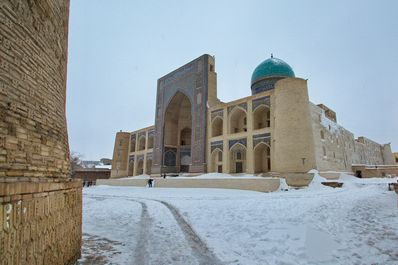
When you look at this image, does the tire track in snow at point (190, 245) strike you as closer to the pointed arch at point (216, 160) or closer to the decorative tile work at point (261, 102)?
the decorative tile work at point (261, 102)

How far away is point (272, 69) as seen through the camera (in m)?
26.1

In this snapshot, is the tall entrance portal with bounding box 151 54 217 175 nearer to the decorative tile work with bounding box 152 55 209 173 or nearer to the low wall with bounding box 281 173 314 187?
the decorative tile work with bounding box 152 55 209 173

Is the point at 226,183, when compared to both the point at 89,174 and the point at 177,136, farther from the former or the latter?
the point at 89,174

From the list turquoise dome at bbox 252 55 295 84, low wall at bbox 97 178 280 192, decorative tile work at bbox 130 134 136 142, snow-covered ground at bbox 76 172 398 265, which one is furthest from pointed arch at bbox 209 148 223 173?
snow-covered ground at bbox 76 172 398 265

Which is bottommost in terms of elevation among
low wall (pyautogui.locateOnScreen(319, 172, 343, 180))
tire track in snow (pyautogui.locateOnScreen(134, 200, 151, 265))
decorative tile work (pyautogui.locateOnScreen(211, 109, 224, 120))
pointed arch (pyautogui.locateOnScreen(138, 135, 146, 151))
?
tire track in snow (pyautogui.locateOnScreen(134, 200, 151, 265))

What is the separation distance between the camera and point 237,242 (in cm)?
471

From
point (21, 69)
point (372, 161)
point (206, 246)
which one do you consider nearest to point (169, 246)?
point (206, 246)

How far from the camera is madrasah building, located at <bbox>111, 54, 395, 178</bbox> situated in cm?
1831

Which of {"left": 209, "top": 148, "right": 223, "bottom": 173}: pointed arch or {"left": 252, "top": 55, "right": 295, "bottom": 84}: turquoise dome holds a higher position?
{"left": 252, "top": 55, "right": 295, "bottom": 84}: turquoise dome

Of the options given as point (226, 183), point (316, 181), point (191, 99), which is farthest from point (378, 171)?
point (191, 99)

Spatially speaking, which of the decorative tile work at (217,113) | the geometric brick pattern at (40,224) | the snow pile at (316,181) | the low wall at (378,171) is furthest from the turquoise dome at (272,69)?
the geometric brick pattern at (40,224)

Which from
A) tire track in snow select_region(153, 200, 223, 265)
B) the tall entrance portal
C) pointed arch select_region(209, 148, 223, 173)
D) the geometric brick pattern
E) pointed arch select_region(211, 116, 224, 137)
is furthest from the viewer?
the tall entrance portal

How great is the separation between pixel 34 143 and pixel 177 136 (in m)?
27.4

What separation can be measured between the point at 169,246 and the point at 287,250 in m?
1.90
